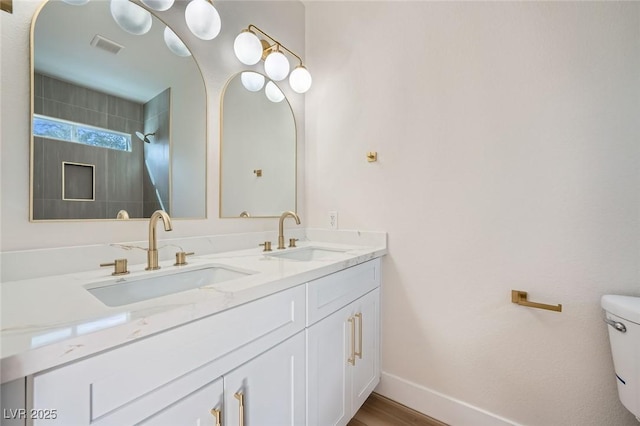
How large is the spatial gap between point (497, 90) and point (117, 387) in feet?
5.50

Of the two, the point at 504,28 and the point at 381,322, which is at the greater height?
the point at 504,28

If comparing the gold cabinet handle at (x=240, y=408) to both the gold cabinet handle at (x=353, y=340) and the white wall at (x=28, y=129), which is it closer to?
the gold cabinet handle at (x=353, y=340)

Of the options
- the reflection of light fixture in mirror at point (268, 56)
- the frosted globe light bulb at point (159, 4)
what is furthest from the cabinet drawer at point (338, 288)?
the frosted globe light bulb at point (159, 4)

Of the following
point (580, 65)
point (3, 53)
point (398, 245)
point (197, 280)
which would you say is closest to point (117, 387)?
point (197, 280)

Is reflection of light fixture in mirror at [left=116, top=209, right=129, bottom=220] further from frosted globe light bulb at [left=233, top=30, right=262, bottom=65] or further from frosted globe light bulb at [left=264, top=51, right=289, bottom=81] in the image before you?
frosted globe light bulb at [left=264, top=51, right=289, bottom=81]

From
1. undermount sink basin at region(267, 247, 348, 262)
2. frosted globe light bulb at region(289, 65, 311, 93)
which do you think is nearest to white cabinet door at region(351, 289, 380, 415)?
undermount sink basin at region(267, 247, 348, 262)

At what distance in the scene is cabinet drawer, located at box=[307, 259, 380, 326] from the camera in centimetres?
102

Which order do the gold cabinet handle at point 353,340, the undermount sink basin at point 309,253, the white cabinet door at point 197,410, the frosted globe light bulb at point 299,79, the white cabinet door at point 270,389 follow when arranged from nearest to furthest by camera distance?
the white cabinet door at point 197,410
the white cabinet door at point 270,389
the gold cabinet handle at point 353,340
the undermount sink basin at point 309,253
the frosted globe light bulb at point 299,79

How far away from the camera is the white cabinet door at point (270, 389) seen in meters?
0.74

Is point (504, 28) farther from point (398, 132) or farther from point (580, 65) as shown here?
point (398, 132)

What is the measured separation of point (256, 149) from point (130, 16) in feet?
2.58

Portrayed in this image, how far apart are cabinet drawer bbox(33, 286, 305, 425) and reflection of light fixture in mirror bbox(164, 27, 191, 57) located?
3.90ft

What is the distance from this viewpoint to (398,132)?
60.1 inches

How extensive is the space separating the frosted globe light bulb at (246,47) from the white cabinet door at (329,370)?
1.35 m
